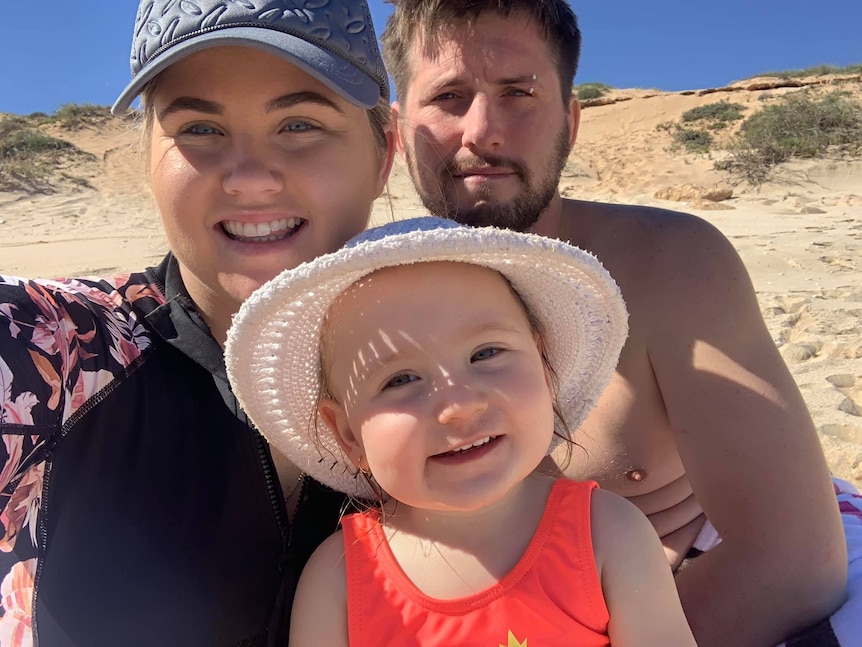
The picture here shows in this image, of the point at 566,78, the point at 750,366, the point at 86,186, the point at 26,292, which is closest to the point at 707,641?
the point at 750,366

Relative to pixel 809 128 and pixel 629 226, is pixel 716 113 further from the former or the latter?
pixel 629 226

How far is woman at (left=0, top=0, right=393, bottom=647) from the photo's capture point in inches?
53.7

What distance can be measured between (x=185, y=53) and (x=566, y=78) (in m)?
1.73

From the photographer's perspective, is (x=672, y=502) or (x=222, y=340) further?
(x=672, y=502)

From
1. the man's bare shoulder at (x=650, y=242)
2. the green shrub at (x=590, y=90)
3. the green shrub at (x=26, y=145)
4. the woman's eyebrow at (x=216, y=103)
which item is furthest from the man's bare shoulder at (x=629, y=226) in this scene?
the green shrub at (x=590, y=90)

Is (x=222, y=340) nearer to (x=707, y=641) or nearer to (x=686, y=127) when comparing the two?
(x=707, y=641)

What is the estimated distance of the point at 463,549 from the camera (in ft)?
5.05

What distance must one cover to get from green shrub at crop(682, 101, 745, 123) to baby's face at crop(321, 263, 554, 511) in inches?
970

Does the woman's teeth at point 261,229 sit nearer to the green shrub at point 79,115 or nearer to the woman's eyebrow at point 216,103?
the woman's eyebrow at point 216,103

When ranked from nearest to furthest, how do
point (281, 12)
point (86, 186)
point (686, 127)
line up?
1. point (281, 12)
2. point (86, 186)
3. point (686, 127)

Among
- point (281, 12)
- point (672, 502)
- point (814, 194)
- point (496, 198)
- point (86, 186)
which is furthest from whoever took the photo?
point (86, 186)

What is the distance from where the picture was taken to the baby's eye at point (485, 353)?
4.83ft

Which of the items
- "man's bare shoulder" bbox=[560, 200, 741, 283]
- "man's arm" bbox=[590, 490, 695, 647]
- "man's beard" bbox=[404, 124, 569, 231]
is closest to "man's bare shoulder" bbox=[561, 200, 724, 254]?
"man's bare shoulder" bbox=[560, 200, 741, 283]

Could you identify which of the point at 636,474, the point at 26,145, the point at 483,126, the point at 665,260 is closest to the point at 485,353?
the point at 665,260
